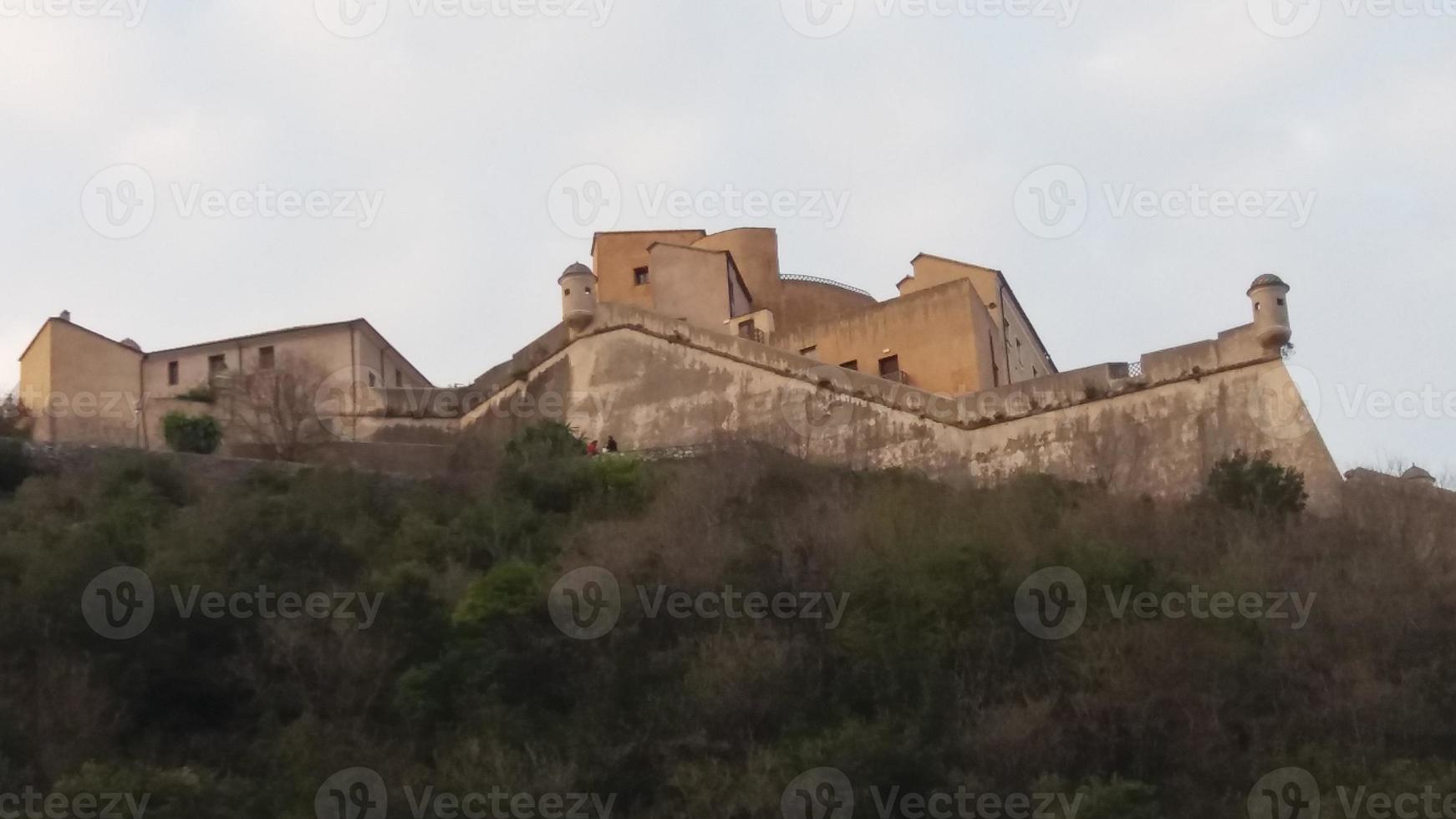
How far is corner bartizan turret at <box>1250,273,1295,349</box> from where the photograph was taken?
2609 centimetres

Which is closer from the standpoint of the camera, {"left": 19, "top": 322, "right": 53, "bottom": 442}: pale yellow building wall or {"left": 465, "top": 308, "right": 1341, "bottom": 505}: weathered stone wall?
{"left": 465, "top": 308, "right": 1341, "bottom": 505}: weathered stone wall

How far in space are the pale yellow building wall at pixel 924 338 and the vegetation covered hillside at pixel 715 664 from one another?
734cm

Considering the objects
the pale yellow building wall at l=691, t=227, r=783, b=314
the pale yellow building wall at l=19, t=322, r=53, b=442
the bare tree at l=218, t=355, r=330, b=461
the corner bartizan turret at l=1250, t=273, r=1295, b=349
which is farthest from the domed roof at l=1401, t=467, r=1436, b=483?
the pale yellow building wall at l=19, t=322, r=53, b=442

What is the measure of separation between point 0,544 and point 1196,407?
14.9m

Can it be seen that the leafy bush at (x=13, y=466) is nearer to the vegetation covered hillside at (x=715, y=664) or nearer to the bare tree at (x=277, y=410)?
the vegetation covered hillside at (x=715, y=664)

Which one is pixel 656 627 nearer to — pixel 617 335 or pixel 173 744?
pixel 173 744

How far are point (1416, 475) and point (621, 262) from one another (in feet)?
44.3

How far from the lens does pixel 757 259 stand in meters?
35.8

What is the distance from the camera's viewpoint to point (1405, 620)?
67.2 ft

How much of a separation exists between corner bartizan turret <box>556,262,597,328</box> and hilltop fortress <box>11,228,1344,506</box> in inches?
1.2

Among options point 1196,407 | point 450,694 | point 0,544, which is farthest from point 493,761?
point 1196,407

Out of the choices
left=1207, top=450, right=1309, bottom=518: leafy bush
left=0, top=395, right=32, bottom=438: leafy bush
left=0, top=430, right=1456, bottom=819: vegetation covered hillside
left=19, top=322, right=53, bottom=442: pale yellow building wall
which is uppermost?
left=19, top=322, right=53, bottom=442: pale yellow building wall

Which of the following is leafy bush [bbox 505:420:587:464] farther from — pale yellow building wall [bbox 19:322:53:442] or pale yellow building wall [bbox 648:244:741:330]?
pale yellow building wall [bbox 19:322:53:442]

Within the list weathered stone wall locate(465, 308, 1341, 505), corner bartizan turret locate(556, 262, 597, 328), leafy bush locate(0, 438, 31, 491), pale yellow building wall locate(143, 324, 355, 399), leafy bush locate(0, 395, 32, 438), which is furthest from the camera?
pale yellow building wall locate(143, 324, 355, 399)
